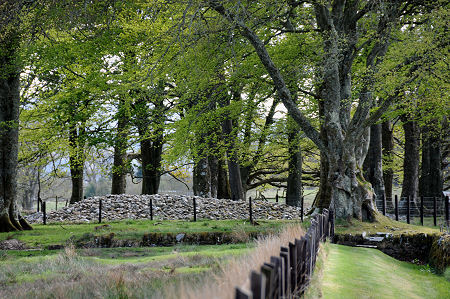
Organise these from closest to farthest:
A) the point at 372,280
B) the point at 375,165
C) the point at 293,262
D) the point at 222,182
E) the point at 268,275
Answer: the point at 268,275 < the point at 293,262 < the point at 372,280 < the point at 375,165 < the point at 222,182

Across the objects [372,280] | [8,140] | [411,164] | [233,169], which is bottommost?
[372,280]

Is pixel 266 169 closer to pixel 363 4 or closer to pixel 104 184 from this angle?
pixel 363 4

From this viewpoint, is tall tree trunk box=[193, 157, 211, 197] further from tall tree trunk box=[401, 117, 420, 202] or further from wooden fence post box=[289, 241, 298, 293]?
wooden fence post box=[289, 241, 298, 293]

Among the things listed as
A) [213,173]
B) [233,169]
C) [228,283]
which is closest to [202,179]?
[213,173]

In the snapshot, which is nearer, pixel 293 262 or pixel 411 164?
pixel 293 262

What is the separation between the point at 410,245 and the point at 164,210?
1235 centimetres

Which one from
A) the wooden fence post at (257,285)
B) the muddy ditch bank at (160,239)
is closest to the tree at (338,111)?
the muddy ditch bank at (160,239)

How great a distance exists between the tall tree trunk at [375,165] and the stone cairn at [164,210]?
4102 millimetres

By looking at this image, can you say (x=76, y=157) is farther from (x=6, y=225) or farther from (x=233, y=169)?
(x=6, y=225)

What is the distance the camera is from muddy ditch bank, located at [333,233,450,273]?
967 cm

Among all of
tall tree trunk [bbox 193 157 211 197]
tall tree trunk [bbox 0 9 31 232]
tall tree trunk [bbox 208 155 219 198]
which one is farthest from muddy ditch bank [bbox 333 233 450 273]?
tall tree trunk [bbox 208 155 219 198]

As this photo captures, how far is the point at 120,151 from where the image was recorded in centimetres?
2498

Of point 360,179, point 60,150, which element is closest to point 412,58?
point 360,179

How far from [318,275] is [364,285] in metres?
0.73
